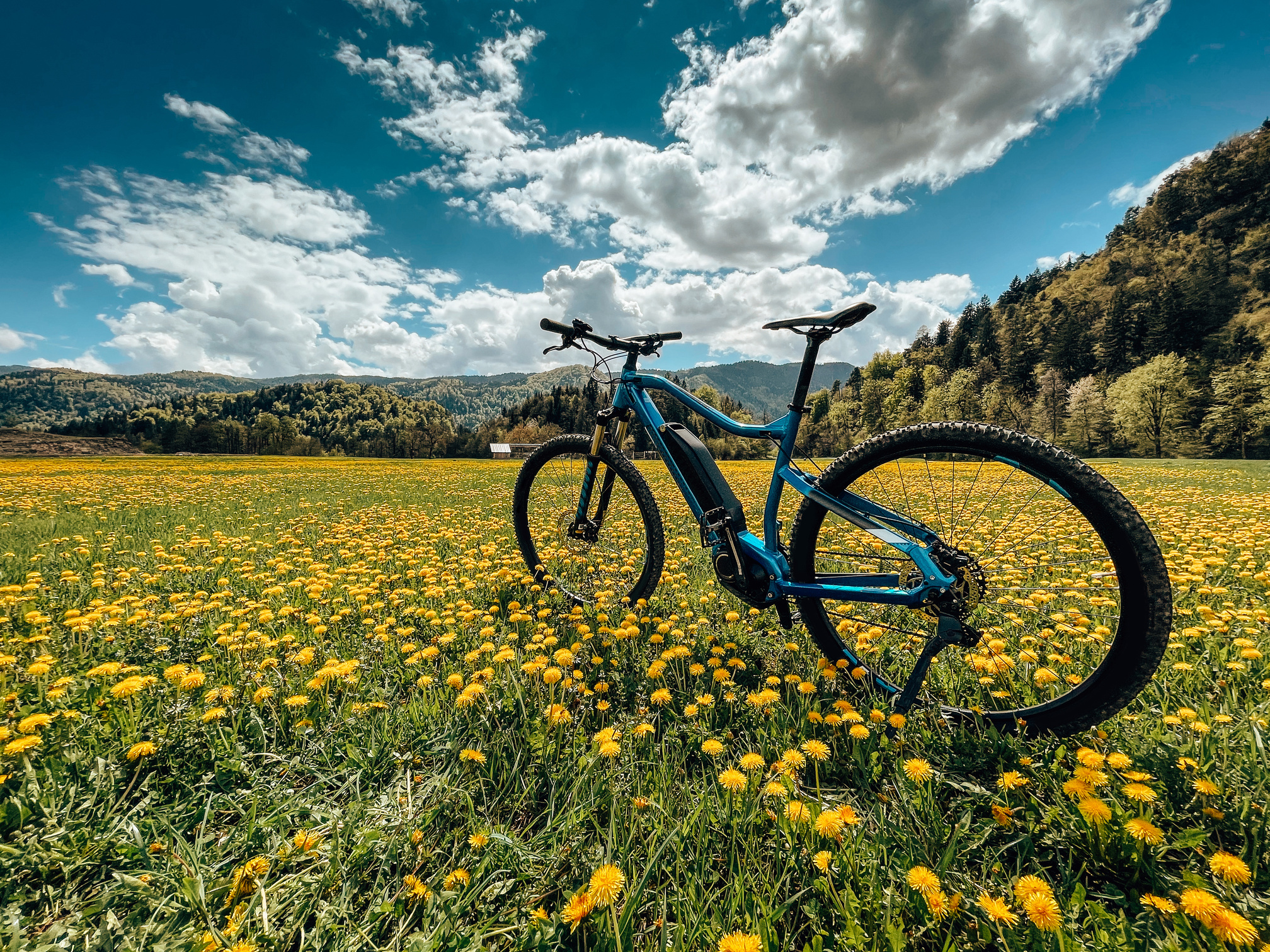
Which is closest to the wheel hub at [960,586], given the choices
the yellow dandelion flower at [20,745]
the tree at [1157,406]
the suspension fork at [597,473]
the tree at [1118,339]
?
the suspension fork at [597,473]

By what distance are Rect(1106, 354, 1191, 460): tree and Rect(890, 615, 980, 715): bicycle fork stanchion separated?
66590 millimetres

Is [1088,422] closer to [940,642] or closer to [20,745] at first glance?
[940,642]

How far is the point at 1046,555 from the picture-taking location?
443cm

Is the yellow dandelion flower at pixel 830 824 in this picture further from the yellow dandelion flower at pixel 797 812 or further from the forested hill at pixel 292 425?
the forested hill at pixel 292 425

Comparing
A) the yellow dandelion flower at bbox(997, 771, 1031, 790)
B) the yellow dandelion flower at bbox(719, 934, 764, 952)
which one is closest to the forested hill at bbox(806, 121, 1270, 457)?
the yellow dandelion flower at bbox(997, 771, 1031, 790)

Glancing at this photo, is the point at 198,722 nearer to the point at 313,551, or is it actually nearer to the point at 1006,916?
the point at 1006,916

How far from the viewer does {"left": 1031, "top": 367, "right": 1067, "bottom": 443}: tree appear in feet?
179

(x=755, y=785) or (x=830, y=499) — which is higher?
(x=830, y=499)

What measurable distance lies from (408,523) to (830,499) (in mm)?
5763

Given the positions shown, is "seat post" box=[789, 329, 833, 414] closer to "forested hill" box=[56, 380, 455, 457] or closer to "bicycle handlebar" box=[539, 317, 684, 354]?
"bicycle handlebar" box=[539, 317, 684, 354]

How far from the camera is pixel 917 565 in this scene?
2354 mm

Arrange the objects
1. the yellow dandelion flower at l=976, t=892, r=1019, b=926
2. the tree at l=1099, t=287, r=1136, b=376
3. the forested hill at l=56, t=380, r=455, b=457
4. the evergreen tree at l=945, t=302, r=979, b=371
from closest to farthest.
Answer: the yellow dandelion flower at l=976, t=892, r=1019, b=926 → the tree at l=1099, t=287, r=1136, b=376 → the evergreen tree at l=945, t=302, r=979, b=371 → the forested hill at l=56, t=380, r=455, b=457

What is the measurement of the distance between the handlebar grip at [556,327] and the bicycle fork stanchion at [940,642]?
10.9 ft

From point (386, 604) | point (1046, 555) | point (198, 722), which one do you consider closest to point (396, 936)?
point (198, 722)
